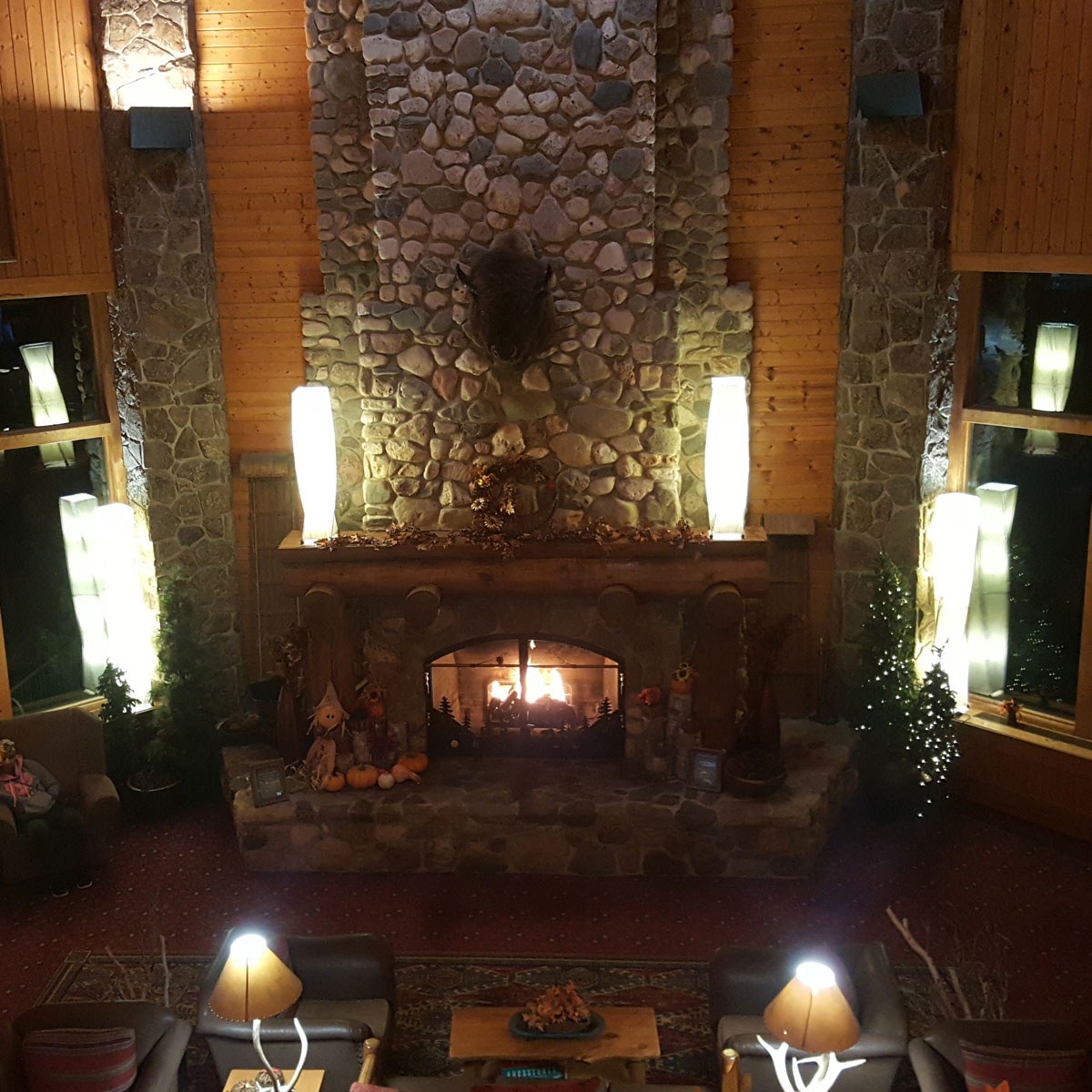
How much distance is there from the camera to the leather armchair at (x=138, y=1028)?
5562 millimetres

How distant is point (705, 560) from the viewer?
8.08m

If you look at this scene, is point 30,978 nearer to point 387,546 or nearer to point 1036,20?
point 387,546

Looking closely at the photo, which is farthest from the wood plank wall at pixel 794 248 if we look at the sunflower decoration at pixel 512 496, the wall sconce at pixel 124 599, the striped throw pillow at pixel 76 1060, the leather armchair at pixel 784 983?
the striped throw pillow at pixel 76 1060

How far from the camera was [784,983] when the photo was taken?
6078mm

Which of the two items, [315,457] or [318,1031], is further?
[315,457]

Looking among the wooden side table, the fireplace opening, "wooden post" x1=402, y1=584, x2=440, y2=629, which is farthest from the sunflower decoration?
the wooden side table

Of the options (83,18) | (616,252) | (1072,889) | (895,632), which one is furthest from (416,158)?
(1072,889)

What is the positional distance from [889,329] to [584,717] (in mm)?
3100

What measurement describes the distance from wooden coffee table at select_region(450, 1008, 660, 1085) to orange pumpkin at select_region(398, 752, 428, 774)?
2.51 m

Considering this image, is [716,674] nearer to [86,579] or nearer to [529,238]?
[529,238]

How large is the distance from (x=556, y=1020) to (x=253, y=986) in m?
1.44

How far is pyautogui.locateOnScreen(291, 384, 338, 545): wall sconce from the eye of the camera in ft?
27.1

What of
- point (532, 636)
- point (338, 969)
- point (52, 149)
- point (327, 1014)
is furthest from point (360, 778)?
point (52, 149)

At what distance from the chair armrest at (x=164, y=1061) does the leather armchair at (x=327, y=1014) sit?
0.09 metres
